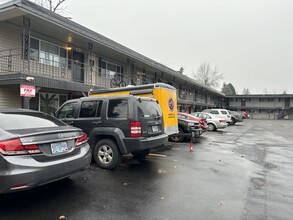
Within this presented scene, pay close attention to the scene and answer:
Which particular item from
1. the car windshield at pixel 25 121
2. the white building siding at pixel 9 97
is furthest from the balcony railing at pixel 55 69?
the car windshield at pixel 25 121

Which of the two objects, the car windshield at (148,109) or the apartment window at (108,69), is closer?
the car windshield at (148,109)

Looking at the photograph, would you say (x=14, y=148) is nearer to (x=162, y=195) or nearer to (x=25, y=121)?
(x=25, y=121)

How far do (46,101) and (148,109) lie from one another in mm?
9383

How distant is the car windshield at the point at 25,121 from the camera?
144 inches

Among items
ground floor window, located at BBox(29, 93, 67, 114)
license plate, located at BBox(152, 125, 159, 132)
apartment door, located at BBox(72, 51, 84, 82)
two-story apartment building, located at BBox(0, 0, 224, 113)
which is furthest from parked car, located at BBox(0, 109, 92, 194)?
apartment door, located at BBox(72, 51, 84, 82)

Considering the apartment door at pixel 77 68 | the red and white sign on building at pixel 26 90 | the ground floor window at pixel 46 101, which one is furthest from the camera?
the apartment door at pixel 77 68

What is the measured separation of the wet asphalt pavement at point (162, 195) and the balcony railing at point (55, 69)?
22.4ft

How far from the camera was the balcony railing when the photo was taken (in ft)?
34.6

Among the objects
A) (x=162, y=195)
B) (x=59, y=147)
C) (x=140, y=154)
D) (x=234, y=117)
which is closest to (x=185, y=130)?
(x=140, y=154)

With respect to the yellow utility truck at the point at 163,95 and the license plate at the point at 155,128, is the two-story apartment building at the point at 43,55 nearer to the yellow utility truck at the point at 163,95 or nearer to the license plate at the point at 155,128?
the yellow utility truck at the point at 163,95

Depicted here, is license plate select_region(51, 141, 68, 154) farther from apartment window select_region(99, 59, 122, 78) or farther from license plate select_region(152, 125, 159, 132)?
apartment window select_region(99, 59, 122, 78)

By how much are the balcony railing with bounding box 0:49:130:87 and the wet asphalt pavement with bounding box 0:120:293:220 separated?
22.4ft

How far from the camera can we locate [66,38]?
41.8 ft

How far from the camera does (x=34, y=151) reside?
11.2ft
